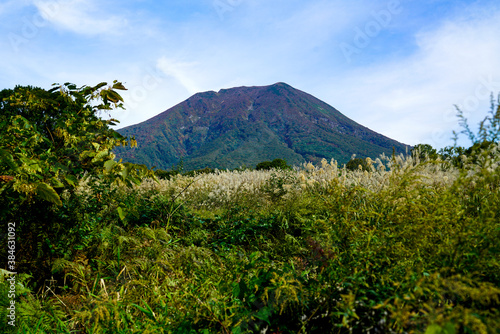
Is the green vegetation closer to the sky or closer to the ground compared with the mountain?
closer to the ground

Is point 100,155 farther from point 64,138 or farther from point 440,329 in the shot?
point 440,329

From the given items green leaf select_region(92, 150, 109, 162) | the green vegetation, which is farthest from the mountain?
green leaf select_region(92, 150, 109, 162)

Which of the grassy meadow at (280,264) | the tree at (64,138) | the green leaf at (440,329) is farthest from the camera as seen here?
the tree at (64,138)

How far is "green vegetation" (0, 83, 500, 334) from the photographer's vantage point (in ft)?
4.56

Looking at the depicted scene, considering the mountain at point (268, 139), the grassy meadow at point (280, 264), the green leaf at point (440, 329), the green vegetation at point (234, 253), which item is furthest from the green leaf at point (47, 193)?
the mountain at point (268, 139)

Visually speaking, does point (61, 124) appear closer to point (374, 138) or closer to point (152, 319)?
point (152, 319)

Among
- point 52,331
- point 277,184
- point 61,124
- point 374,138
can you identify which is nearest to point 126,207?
point 61,124

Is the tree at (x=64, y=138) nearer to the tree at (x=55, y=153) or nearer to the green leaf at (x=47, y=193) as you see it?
the tree at (x=55, y=153)

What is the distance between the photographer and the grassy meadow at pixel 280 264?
1359 millimetres

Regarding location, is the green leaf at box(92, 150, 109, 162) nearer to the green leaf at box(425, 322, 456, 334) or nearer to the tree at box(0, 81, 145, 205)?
the tree at box(0, 81, 145, 205)

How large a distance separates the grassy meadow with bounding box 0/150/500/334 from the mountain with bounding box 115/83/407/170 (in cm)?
10060

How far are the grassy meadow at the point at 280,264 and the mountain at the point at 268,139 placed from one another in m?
101

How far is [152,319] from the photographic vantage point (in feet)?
7.16

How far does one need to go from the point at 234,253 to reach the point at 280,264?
114 centimetres
